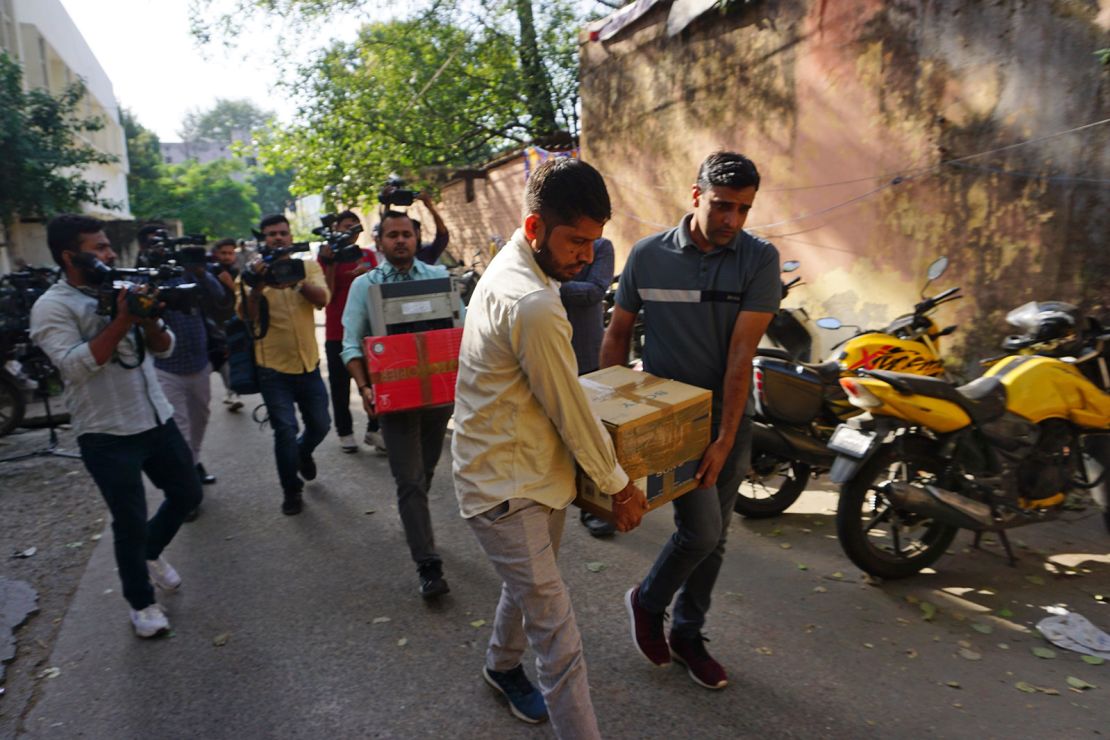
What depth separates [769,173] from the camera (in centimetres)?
757

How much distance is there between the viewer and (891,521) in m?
3.80

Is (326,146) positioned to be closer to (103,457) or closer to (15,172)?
(15,172)

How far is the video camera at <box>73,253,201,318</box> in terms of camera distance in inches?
122

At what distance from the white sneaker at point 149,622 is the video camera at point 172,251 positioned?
225cm

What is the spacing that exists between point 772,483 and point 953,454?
1.19 metres

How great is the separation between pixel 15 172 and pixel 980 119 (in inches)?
471

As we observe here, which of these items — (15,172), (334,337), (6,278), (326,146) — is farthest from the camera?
(326,146)

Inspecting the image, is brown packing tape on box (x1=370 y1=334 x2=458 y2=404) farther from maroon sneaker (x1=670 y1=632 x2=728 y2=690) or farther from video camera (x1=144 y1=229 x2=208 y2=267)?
video camera (x1=144 y1=229 x2=208 y2=267)

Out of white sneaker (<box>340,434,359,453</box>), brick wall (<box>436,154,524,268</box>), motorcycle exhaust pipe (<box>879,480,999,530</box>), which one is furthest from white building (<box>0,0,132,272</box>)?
motorcycle exhaust pipe (<box>879,480,999,530</box>)

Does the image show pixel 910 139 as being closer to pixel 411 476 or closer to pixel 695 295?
pixel 695 295

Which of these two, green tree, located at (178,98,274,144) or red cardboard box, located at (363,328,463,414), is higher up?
green tree, located at (178,98,274,144)

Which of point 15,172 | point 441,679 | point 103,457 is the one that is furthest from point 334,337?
point 15,172

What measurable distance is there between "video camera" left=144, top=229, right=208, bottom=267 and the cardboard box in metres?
3.53

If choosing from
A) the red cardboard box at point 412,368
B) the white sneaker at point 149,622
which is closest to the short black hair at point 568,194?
the red cardboard box at point 412,368
